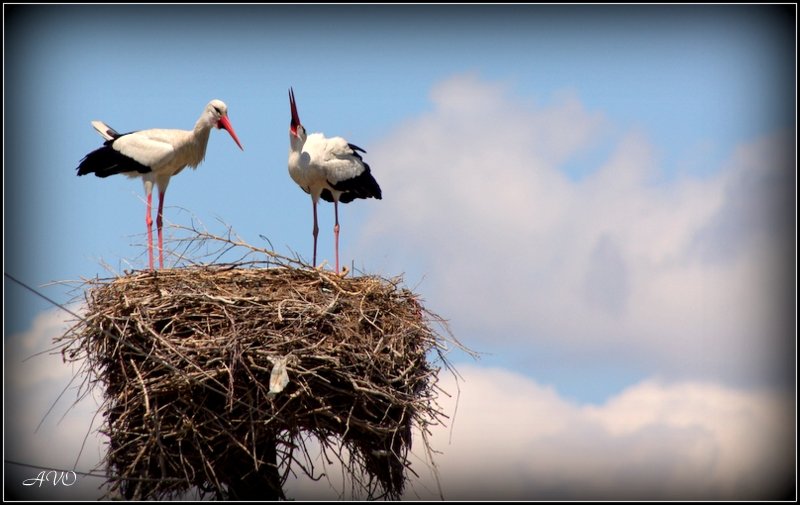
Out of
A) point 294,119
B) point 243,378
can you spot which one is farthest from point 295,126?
point 243,378

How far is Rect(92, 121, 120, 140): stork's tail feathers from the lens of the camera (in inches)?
482

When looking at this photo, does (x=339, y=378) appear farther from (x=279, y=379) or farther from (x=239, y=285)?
(x=239, y=285)

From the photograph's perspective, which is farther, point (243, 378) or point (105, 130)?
point (105, 130)

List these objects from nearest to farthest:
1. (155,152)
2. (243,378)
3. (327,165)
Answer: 1. (243,378)
2. (155,152)
3. (327,165)

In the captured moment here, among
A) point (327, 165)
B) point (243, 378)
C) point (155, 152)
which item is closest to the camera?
point (243, 378)

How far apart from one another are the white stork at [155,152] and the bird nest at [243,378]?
2370 mm

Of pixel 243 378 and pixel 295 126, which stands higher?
pixel 295 126

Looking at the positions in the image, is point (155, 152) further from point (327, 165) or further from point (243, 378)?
point (243, 378)

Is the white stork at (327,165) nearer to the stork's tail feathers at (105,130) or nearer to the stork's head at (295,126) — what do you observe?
the stork's head at (295,126)

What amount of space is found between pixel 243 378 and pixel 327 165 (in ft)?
12.2

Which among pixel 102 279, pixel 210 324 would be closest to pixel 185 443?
pixel 210 324

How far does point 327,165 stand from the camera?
12414mm

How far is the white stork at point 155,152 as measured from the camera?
1195cm

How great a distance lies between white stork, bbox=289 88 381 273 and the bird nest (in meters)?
2.68
